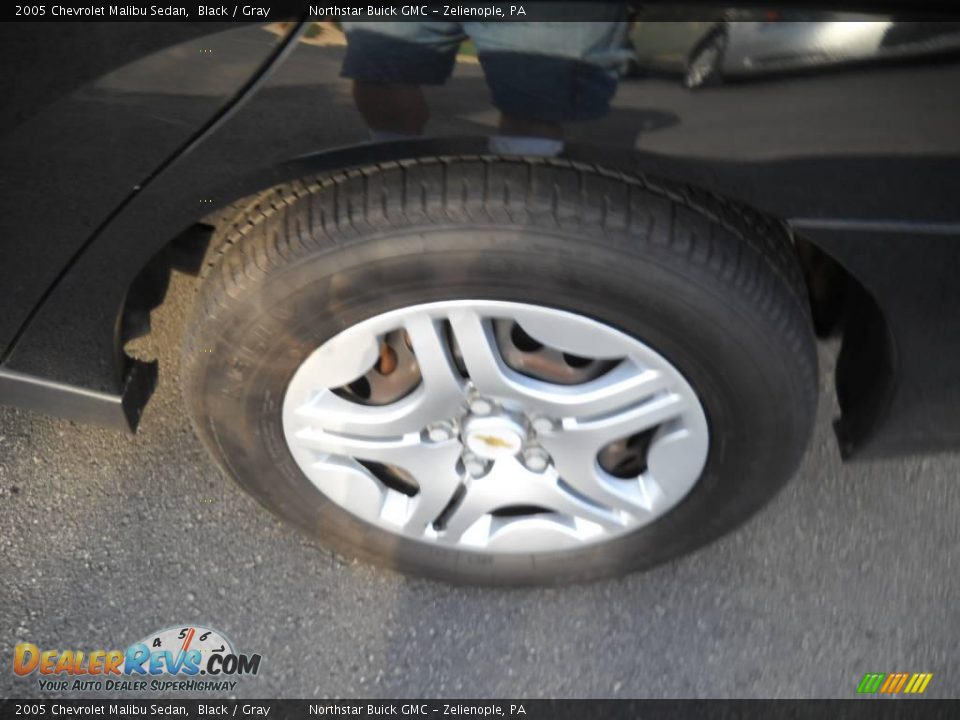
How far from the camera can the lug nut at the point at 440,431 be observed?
1.61 m

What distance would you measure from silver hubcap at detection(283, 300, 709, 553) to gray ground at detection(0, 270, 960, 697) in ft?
0.81

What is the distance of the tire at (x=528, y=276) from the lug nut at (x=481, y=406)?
243 millimetres

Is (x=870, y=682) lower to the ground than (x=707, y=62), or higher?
lower

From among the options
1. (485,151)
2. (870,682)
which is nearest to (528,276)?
(485,151)

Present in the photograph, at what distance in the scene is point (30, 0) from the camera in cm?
112

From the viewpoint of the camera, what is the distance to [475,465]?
1665 mm

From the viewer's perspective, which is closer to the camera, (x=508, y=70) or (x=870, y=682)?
(x=508, y=70)

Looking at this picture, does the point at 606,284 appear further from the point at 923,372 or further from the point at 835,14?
the point at 923,372

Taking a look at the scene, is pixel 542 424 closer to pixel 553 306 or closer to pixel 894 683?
pixel 553 306

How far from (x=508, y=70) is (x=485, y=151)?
0.13 meters

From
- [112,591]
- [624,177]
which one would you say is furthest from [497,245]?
[112,591]

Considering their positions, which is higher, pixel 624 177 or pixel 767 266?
pixel 624 177

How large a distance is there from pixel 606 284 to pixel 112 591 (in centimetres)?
132
